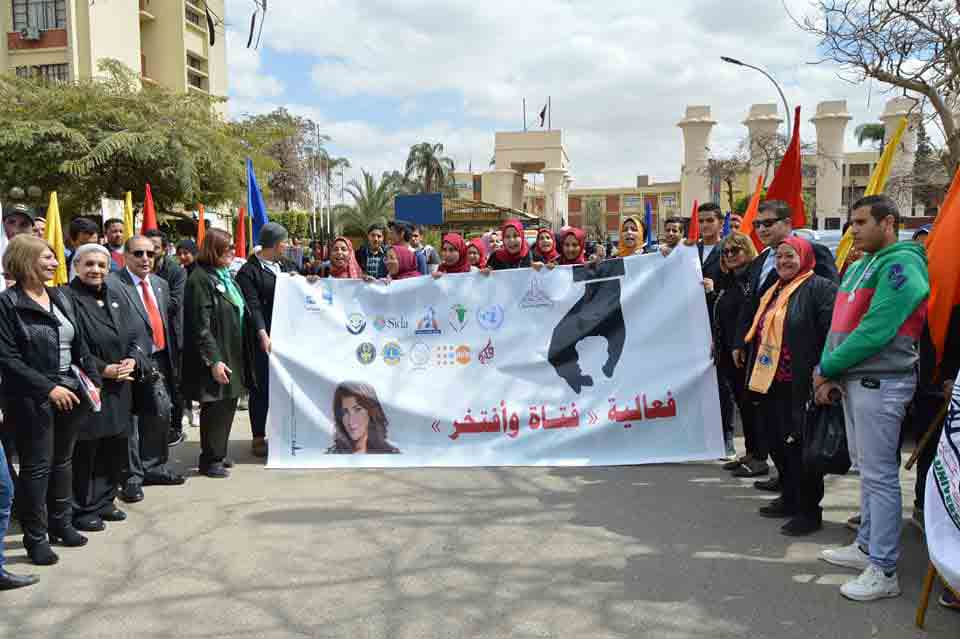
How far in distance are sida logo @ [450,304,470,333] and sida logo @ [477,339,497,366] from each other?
266 millimetres

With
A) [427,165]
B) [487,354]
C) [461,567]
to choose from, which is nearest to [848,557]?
[461,567]

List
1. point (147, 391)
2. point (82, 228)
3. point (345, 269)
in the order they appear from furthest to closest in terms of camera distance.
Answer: point (345, 269) < point (82, 228) < point (147, 391)

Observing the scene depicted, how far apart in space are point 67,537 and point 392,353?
8.84 feet

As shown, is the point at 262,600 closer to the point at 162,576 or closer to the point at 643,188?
the point at 162,576

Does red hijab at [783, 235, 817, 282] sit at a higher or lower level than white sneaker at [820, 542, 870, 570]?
higher

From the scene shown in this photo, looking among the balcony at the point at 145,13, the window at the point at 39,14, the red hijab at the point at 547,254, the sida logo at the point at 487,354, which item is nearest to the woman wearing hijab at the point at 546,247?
the red hijab at the point at 547,254

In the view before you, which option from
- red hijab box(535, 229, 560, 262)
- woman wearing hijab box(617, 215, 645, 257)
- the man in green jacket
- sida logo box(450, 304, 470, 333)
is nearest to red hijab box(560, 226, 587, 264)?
red hijab box(535, 229, 560, 262)

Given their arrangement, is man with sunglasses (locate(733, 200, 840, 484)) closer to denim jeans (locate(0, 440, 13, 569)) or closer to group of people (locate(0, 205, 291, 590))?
group of people (locate(0, 205, 291, 590))

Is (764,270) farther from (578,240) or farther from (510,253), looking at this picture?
(510,253)

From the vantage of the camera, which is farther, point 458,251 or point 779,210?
point 458,251

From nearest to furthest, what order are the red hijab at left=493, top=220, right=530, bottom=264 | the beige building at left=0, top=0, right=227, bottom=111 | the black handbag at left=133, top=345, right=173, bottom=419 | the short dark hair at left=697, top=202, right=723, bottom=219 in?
the black handbag at left=133, top=345, right=173, bottom=419, the short dark hair at left=697, top=202, right=723, bottom=219, the red hijab at left=493, top=220, right=530, bottom=264, the beige building at left=0, top=0, right=227, bottom=111

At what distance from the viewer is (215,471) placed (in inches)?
231

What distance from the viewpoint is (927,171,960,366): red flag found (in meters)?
3.96

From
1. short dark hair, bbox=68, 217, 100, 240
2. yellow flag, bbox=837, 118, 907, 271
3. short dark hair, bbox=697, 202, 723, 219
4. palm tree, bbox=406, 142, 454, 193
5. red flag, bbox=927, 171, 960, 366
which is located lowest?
red flag, bbox=927, 171, 960, 366
